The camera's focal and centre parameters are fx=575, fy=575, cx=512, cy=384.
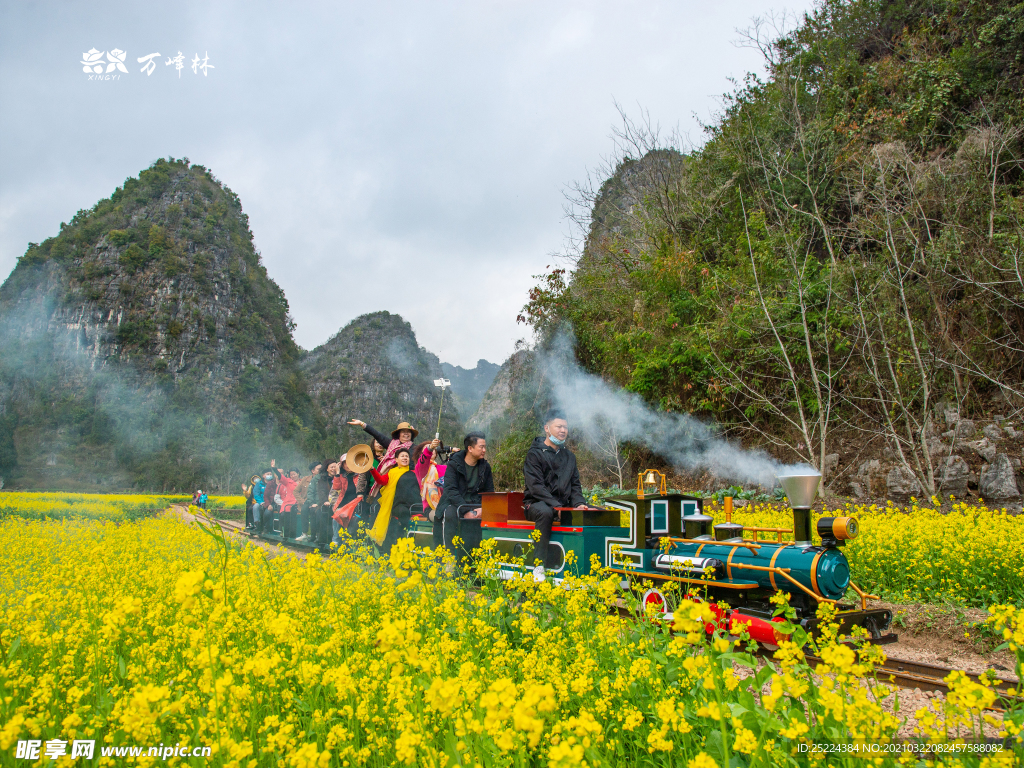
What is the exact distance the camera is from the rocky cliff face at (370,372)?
9344 cm

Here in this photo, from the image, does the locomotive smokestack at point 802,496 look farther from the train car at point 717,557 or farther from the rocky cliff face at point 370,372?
the rocky cliff face at point 370,372

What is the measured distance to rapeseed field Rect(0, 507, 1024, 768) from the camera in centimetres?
153

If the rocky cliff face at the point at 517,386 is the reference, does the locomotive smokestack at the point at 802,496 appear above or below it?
below

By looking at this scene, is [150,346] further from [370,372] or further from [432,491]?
[432,491]

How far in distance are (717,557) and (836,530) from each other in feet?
2.96

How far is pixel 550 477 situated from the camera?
6332 mm

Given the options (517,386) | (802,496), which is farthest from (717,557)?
(517,386)

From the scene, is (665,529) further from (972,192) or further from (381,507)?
(972,192)

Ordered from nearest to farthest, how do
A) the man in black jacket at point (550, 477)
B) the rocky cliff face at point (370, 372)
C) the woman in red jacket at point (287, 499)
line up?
the man in black jacket at point (550, 477), the woman in red jacket at point (287, 499), the rocky cliff face at point (370, 372)

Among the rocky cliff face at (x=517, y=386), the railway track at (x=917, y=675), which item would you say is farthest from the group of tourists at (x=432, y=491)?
the rocky cliff face at (x=517, y=386)

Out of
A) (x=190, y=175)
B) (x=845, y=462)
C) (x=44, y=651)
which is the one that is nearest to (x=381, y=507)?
(x=44, y=651)

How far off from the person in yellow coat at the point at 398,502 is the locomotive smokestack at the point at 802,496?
17.4ft

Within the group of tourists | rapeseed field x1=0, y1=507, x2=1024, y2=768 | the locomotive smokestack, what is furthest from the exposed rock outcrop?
rapeseed field x1=0, y1=507, x2=1024, y2=768

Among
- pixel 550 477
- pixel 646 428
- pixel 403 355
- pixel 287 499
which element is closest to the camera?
pixel 550 477
